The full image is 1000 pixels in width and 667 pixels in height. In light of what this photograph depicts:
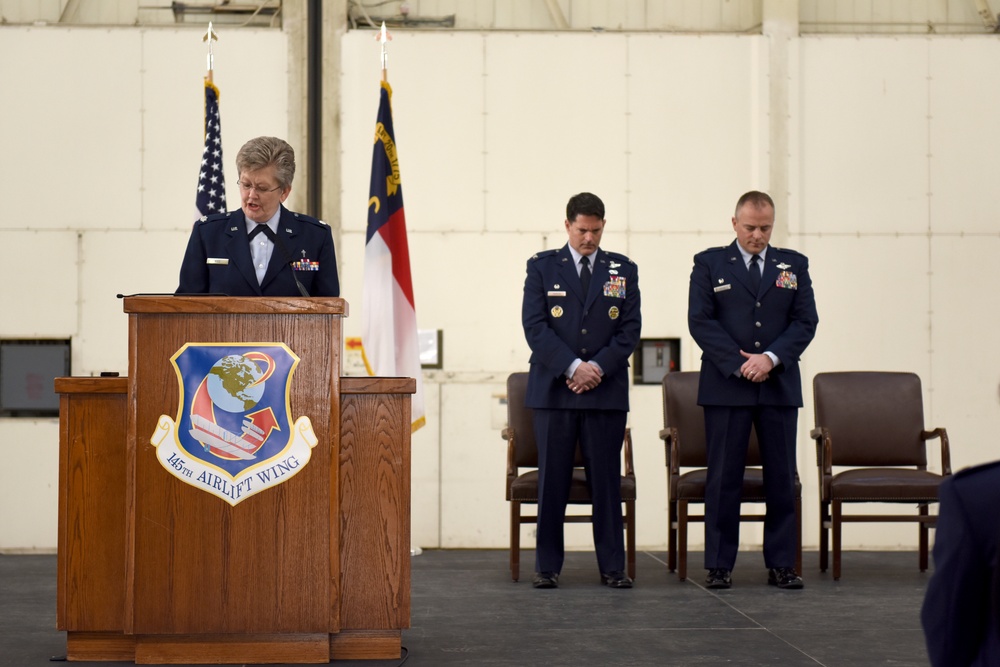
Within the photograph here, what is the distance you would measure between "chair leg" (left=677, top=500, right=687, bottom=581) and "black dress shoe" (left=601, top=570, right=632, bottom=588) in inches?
12.9

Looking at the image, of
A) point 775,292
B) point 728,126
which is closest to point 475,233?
point 728,126

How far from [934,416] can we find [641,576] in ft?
7.82

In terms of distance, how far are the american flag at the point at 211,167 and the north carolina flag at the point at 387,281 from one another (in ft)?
2.56

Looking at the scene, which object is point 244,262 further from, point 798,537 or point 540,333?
point 798,537

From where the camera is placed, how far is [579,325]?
4914 millimetres

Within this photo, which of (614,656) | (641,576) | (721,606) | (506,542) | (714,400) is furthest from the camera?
(506,542)

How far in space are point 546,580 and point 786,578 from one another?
39.8 inches

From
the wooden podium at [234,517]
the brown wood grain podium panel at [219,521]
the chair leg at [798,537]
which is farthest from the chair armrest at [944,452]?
the brown wood grain podium panel at [219,521]

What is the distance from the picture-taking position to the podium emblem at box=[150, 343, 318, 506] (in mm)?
3068

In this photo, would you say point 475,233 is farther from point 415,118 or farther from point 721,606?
point 721,606

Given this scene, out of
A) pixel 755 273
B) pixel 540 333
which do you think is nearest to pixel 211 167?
pixel 540 333

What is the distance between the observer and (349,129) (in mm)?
6609

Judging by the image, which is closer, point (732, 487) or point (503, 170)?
point (732, 487)

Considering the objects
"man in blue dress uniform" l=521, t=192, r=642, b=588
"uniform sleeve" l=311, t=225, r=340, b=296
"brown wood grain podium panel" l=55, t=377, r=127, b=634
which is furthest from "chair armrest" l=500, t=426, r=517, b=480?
"brown wood grain podium panel" l=55, t=377, r=127, b=634
